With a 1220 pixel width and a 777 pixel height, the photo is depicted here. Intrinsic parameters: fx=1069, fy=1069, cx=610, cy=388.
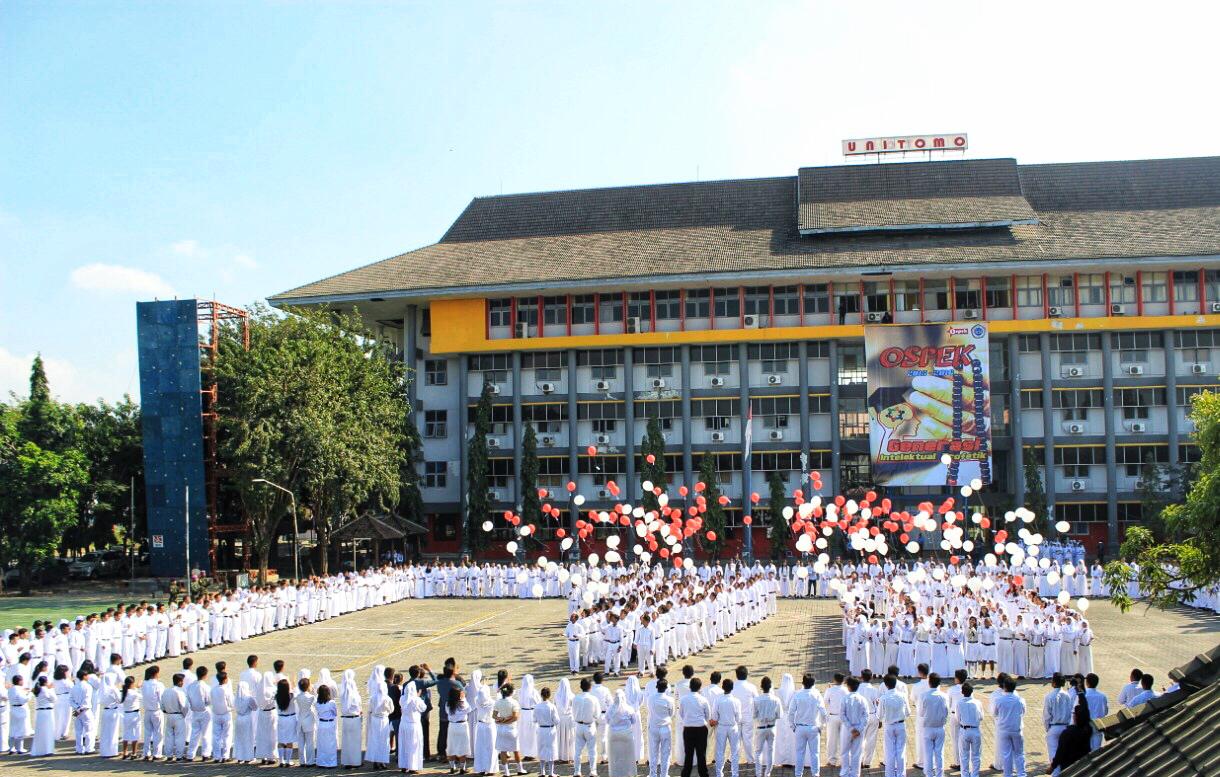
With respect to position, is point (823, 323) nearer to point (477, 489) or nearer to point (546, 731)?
point (477, 489)

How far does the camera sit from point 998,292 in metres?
39.9

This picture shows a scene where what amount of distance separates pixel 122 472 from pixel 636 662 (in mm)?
27251

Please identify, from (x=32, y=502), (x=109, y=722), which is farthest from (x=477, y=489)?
(x=109, y=722)

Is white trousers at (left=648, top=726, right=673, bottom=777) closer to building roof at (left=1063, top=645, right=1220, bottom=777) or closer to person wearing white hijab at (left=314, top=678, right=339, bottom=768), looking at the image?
person wearing white hijab at (left=314, top=678, right=339, bottom=768)

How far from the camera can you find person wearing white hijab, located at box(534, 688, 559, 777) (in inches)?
502

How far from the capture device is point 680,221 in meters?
44.9

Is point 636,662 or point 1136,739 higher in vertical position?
point 1136,739

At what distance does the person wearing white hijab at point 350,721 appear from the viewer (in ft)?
43.3

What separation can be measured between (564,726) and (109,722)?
247 inches

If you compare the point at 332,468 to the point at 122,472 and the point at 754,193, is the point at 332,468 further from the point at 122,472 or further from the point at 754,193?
the point at 754,193

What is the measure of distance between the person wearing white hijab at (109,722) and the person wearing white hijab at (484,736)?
5086 millimetres

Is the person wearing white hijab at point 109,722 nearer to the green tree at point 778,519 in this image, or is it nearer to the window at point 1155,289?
the green tree at point 778,519

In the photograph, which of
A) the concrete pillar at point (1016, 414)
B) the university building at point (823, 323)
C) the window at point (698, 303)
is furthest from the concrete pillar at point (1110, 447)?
the window at point (698, 303)

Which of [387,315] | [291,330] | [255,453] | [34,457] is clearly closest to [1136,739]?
[255,453]
